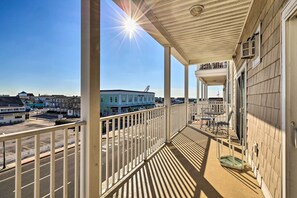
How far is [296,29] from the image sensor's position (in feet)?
4.33

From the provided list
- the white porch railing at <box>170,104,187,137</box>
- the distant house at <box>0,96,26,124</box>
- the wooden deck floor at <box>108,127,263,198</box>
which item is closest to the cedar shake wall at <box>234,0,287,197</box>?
the wooden deck floor at <box>108,127,263,198</box>

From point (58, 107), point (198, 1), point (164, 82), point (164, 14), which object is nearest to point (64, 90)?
point (58, 107)

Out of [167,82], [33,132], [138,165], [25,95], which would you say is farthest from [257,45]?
[25,95]

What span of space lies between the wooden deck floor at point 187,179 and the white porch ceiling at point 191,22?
2601 millimetres

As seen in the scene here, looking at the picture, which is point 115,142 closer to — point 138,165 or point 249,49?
point 138,165

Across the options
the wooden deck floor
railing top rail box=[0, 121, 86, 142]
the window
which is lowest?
the wooden deck floor

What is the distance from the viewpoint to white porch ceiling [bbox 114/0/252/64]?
97.5 inches

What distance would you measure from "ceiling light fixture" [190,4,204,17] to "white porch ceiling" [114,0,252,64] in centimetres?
5

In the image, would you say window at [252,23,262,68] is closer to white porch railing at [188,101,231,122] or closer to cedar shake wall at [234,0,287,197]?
cedar shake wall at [234,0,287,197]

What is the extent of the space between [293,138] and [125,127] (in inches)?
76.2

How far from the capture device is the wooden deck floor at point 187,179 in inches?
77.3

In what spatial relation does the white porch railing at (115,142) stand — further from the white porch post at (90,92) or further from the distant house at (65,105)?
the distant house at (65,105)

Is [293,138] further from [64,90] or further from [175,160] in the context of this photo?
[64,90]

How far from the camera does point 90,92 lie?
1.53 meters
